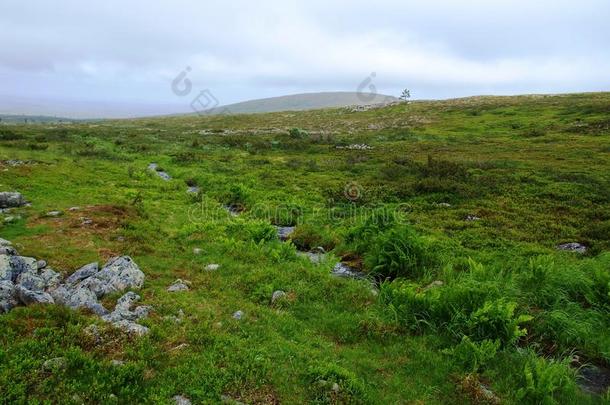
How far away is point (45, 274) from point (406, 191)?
17.8 m

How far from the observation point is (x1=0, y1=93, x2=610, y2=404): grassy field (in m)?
7.27

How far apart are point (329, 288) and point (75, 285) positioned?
6.21m

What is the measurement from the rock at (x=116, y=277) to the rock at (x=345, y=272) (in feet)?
19.0

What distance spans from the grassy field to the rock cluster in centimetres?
49

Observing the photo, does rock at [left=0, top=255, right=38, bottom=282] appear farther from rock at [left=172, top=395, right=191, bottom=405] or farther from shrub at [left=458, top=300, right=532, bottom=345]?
shrub at [left=458, top=300, right=532, bottom=345]

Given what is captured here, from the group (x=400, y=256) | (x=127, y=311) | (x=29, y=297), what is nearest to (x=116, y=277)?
(x=127, y=311)

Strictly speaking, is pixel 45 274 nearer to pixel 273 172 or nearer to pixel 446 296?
pixel 446 296

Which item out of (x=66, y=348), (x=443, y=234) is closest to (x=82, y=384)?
(x=66, y=348)

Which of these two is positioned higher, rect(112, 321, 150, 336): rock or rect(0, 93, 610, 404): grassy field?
rect(112, 321, 150, 336): rock

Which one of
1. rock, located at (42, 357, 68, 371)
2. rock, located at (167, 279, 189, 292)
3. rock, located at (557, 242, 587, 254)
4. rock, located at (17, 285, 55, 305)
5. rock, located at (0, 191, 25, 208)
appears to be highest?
rock, located at (0, 191, 25, 208)

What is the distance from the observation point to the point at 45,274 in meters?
10.3

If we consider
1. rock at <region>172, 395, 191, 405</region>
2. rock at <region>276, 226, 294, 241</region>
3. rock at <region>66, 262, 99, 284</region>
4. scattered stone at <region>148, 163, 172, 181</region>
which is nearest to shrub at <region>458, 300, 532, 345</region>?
rock at <region>172, 395, 191, 405</region>

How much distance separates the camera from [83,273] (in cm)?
1047

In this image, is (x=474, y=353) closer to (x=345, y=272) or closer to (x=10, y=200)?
(x=345, y=272)
